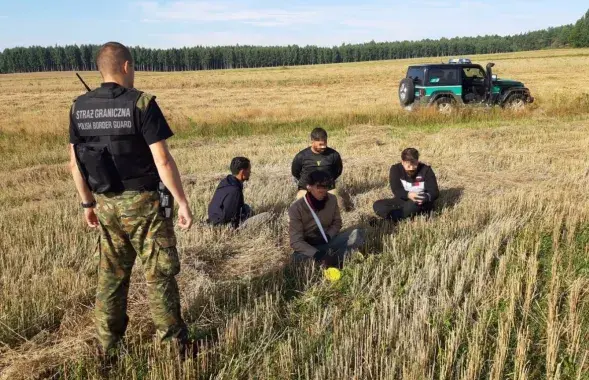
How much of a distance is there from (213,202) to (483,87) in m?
13.0

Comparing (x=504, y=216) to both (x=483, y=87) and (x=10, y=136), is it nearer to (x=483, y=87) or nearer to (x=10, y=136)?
(x=483, y=87)

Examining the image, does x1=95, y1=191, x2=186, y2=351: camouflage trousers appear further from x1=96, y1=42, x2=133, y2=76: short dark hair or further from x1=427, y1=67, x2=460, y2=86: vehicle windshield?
x1=427, y1=67, x2=460, y2=86: vehicle windshield

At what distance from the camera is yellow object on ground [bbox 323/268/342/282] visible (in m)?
4.16

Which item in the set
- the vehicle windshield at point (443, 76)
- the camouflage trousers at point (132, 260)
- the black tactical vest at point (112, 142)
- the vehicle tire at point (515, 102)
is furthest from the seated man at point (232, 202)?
the vehicle tire at point (515, 102)

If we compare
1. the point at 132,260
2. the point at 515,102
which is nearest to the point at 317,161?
the point at 132,260

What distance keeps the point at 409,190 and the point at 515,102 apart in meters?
11.8

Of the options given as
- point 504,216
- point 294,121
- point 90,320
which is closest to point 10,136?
point 294,121

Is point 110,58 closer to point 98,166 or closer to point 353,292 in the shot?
point 98,166

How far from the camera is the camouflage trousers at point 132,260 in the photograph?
2.90 meters

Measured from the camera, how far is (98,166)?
279 cm

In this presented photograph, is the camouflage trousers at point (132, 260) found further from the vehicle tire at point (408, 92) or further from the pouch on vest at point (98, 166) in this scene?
the vehicle tire at point (408, 92)

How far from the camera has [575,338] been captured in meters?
3.07

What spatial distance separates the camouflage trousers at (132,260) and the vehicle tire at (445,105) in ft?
43.9

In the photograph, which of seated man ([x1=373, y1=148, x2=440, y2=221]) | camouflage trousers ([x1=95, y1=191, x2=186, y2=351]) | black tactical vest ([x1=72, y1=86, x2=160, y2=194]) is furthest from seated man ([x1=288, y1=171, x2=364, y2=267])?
black tactical vest ([x1=72, y1=86, x2=160, y2=194])
